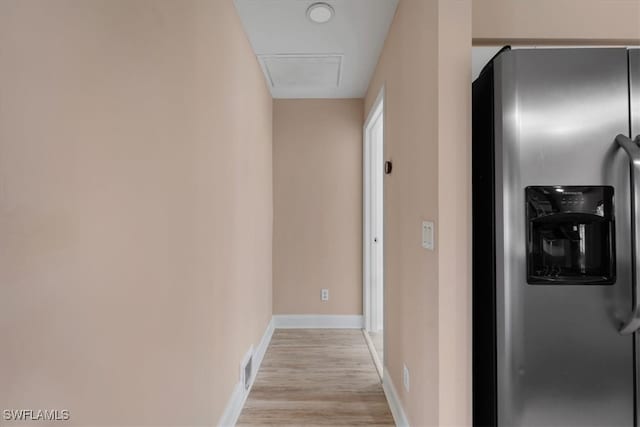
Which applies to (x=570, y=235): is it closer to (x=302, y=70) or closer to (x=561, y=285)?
(x=561, y=285)

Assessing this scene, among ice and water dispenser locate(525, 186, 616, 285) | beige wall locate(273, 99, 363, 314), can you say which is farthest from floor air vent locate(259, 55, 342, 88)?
ice and water dispenser locate(525, 186, 616, 285)

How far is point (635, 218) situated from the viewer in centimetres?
109

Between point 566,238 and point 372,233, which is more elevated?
point 566,238

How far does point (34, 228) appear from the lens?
2.11 ft

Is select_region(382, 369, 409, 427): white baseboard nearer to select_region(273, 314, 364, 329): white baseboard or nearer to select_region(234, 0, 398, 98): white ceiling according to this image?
select_region(273, 314, 364, 329): white baseboard

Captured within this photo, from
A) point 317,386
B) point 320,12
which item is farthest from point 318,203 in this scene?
point 320,12

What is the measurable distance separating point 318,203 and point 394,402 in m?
2.16

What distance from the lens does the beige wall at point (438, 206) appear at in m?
1.27

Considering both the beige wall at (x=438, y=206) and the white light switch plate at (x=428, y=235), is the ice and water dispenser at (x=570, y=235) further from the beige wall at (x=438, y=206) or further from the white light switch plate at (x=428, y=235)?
the white light switch plate at (x=428, y=235)

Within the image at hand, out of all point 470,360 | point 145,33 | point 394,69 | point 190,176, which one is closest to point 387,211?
point 394,69

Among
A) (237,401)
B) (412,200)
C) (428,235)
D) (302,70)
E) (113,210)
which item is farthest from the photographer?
(302,70)

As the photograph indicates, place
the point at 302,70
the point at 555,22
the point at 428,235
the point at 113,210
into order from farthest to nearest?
the point at 302,70
the point at 555,22
the point at 428,235
the point at 113,210

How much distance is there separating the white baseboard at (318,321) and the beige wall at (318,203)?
0.06m

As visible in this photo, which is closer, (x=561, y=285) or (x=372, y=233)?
(x=561, y=285)
